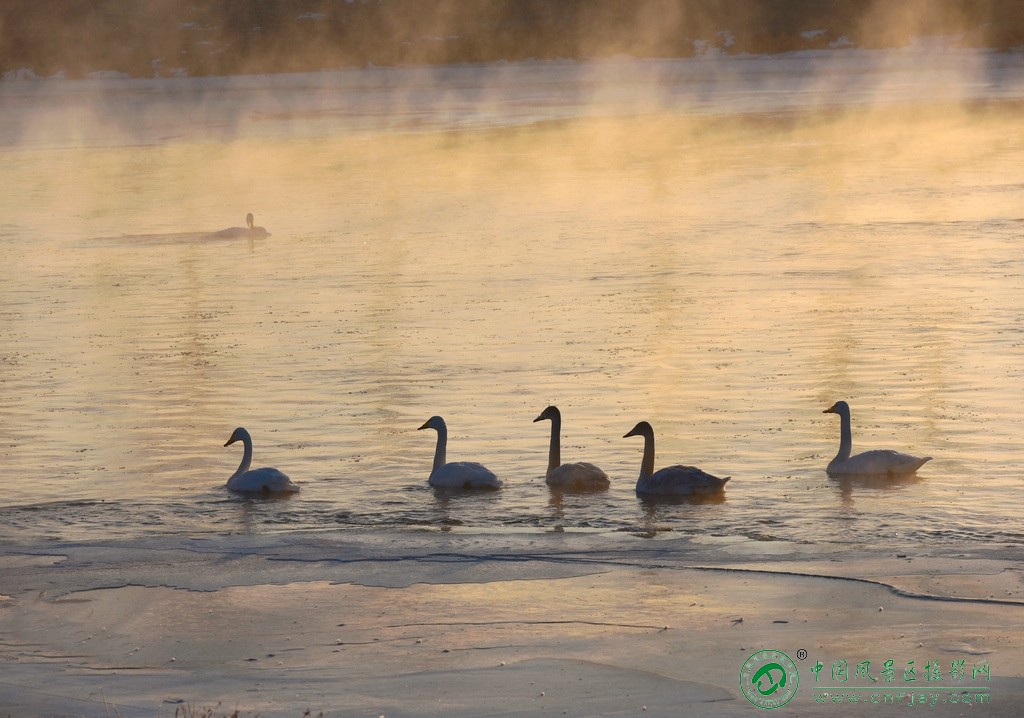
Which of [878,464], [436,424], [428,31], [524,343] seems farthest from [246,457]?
[428,31]

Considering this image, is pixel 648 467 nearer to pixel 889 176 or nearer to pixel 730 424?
pixel 730 424

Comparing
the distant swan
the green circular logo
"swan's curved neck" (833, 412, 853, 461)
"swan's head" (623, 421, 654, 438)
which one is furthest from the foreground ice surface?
the distant swan

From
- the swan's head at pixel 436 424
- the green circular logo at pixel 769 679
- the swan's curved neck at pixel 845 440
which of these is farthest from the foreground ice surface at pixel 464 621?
the swan's curved neck at pixel 845 440

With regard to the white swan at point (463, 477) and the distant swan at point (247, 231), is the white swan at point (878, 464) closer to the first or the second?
the white swan at point (463, 477)

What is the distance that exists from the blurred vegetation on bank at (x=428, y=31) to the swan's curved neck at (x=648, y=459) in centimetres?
5560

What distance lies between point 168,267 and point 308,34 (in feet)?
168

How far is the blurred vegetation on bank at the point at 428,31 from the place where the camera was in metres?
65.8

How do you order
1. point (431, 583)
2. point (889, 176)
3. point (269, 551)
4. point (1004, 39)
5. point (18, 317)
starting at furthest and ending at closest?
point (1004, 39), point (889, 176), point (18, 317), point (269, 551), point (431, 583)

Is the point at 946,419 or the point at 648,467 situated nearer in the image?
the point at 648,467

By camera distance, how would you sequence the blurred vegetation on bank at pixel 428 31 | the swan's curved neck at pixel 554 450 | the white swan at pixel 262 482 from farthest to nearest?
the blurred vegetation on bank at pixel 428 31 → the swan's curved neck at pixel 554 450 → the white swan at pixel 262 482

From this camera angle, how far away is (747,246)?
20125 mm

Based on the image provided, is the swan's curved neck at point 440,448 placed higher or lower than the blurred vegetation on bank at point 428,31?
lower

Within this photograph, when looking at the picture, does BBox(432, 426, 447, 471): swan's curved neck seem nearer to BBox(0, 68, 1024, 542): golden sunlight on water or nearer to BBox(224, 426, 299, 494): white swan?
BBox(0, 68, 1024, 542): golden sunlight on water

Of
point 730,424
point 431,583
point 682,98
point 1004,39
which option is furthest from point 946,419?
point 1004,39
